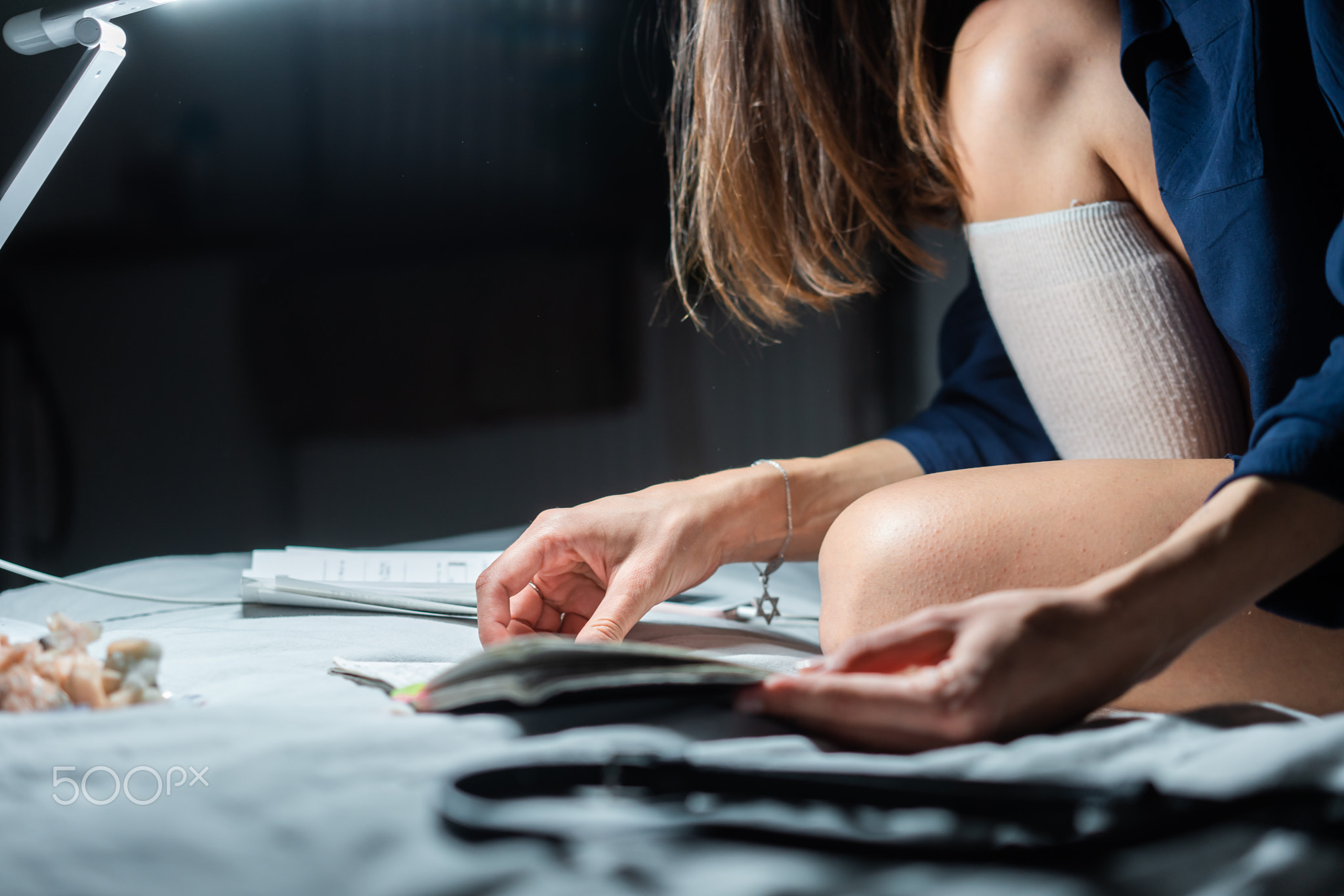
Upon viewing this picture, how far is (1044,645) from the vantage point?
1.07 ft

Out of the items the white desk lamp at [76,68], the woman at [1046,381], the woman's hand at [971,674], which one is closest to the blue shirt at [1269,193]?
the woman at [1046,381]

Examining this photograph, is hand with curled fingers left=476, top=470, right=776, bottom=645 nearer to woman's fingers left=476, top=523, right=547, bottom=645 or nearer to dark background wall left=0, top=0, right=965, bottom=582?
woman's fingers left=476, top=523, right=547, bottom=645

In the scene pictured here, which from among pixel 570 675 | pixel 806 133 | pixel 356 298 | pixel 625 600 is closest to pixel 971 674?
pixel 570 675

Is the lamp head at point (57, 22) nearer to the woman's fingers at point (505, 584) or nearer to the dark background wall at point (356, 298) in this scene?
the dark background wall at point (356, 298)

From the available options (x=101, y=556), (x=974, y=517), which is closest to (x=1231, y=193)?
(x=974, y=517)

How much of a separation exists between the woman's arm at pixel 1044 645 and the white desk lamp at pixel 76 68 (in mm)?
649

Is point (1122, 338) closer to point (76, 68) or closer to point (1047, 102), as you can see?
point (1047, 102)

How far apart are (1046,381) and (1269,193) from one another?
0.26m

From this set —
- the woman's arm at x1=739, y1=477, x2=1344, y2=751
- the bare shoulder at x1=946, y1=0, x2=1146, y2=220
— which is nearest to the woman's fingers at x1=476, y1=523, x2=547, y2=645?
the woman's arm at x1=739, y1=477, x2=1344, y2=751

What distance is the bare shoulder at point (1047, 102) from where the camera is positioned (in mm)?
676

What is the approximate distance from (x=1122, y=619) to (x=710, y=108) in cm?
70

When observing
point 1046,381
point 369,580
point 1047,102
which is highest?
point 1047,102

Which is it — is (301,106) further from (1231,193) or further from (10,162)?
(1231,193)

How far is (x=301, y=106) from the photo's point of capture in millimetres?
1070
